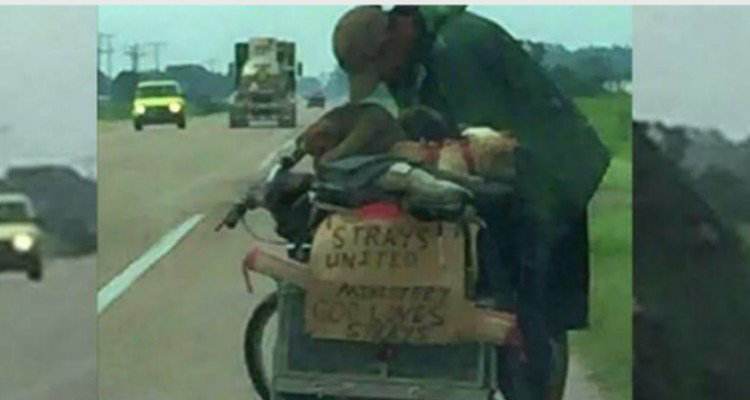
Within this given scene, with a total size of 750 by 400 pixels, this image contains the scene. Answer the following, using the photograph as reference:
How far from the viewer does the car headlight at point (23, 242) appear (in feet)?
14.3

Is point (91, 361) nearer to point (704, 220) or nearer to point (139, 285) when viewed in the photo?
point (139, 285)

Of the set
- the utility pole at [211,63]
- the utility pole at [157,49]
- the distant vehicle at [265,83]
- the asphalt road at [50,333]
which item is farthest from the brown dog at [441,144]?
the asphalt road at [50,333]

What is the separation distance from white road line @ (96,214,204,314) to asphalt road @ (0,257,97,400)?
4cm

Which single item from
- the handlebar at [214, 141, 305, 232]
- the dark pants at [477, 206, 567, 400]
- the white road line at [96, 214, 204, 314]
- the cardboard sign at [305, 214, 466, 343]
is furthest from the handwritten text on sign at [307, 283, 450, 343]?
the white road line at [96, 214, 204, 314]

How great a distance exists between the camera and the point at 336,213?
427cm

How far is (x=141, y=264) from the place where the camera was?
435cm

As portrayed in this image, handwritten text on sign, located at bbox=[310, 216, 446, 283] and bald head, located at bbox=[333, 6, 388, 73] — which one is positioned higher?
bald head, located at bbox=[333, 6, 388, 73]

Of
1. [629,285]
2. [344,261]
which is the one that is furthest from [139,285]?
[629,285]

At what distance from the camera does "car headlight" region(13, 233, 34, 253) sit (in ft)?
14.3

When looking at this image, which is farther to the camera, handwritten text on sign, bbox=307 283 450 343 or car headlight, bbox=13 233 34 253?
car headlight, bbox=13 233 34 253

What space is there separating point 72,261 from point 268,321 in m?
0.55

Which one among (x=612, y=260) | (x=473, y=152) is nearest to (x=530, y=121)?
(x=473, y=152)

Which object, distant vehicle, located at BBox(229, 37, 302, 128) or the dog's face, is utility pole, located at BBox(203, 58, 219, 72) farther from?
the dog's face

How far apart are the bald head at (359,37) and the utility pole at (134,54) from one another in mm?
523
